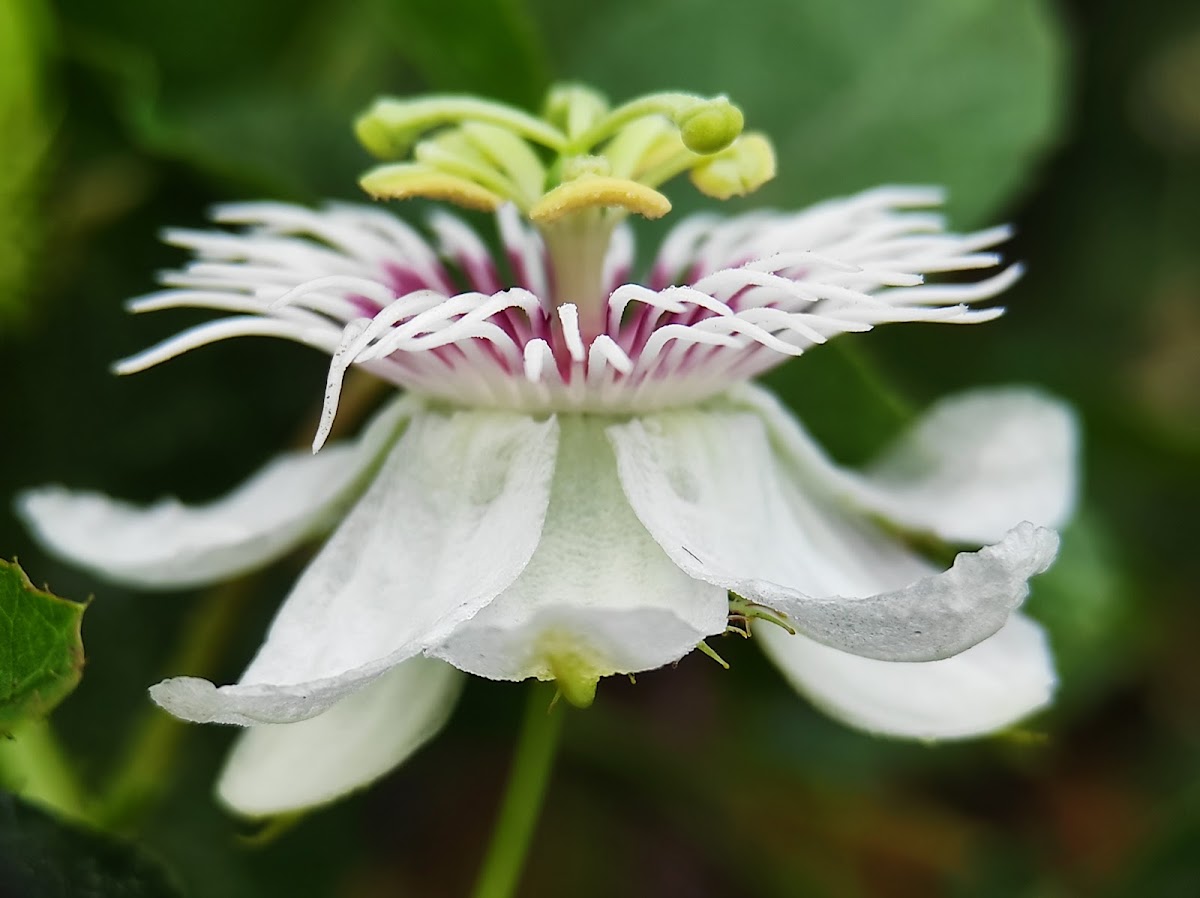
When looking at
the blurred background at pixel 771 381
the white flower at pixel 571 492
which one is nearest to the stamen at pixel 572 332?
the white flower at pixel 571 492

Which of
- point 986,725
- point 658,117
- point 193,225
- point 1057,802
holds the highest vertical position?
point 658,117

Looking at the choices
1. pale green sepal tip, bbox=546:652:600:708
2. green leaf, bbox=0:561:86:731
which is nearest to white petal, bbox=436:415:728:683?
pale green sepal tip, bbox=546:652:600:708

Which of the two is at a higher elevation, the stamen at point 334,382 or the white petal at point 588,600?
the stamen at point 334,382

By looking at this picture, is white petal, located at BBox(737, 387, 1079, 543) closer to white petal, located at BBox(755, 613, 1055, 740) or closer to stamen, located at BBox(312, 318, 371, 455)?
white petal, located at BBox(755, 613, 1055, 740)

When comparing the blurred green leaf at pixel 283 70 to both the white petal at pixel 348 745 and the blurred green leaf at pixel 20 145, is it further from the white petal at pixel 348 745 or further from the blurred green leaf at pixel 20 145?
the white petal at pixel 348 745

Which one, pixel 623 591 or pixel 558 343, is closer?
pixel 623 591

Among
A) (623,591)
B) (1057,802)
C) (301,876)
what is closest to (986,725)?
(623,591)

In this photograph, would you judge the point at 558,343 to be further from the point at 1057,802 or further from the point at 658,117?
the point at 1057,802

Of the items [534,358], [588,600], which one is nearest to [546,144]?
[534,358]
